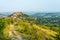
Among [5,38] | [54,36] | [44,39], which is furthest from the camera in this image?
[54,36]

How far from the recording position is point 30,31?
67375 mm

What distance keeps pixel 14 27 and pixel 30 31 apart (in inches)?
230

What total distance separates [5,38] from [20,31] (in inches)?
282

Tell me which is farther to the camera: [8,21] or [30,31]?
[8,21]

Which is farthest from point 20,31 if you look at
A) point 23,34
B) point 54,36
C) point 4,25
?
point 54,36

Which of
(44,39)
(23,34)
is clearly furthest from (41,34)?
(23,34)

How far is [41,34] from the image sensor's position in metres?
66.4

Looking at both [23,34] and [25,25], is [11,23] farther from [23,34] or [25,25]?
[23,34]

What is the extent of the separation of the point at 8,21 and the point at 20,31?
9481mm

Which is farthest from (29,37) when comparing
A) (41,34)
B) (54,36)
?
(54,36)

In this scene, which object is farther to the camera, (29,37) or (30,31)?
(30,31)

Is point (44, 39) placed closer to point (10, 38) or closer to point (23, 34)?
point (23, 34)

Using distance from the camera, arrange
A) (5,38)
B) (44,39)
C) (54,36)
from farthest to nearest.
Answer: (54,36), (44,39), (5,38)

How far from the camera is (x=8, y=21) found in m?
72.1
